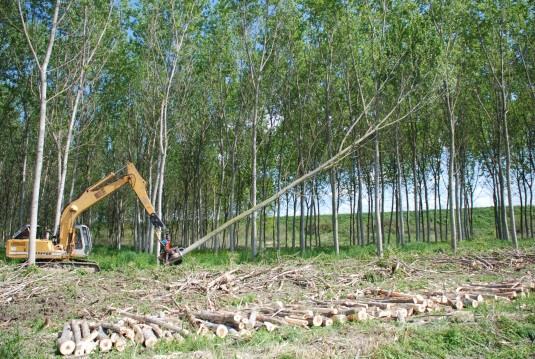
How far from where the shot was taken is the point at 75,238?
→ 16.8 metres

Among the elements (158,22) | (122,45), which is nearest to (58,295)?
(158,22)

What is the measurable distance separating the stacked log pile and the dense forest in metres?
7.94

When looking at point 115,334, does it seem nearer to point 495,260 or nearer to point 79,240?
point 79,240

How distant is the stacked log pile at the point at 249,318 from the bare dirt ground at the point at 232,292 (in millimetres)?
326

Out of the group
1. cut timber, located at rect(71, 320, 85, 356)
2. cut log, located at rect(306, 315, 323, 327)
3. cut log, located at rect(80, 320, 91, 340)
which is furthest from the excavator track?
cut log, located at rect(306, 315, 323, 327)

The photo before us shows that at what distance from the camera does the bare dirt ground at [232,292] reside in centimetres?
654

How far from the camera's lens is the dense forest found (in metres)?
19.9

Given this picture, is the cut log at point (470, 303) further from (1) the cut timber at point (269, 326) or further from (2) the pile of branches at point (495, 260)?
(2) the pile of branches at point (495, 260)

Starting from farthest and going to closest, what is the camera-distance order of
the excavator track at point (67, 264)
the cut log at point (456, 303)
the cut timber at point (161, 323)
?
the excavator track at point (67, 264)
the cut log at point (456, 303)
the cut timber at point (161, 323)

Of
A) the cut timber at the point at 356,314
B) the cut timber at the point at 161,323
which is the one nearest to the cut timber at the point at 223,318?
the cut timber at the point at 161,323

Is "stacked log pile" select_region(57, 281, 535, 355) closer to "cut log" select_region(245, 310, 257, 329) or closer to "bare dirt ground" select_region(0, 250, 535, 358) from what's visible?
"cut log" select_region(245, 310, 257, 329)

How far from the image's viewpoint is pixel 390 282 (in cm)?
1270

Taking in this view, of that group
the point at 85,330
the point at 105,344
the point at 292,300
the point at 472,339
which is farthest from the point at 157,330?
the point at 472,339

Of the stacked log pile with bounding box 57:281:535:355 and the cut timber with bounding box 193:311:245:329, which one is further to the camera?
the cut timber with bounding box 193:311:245:329
